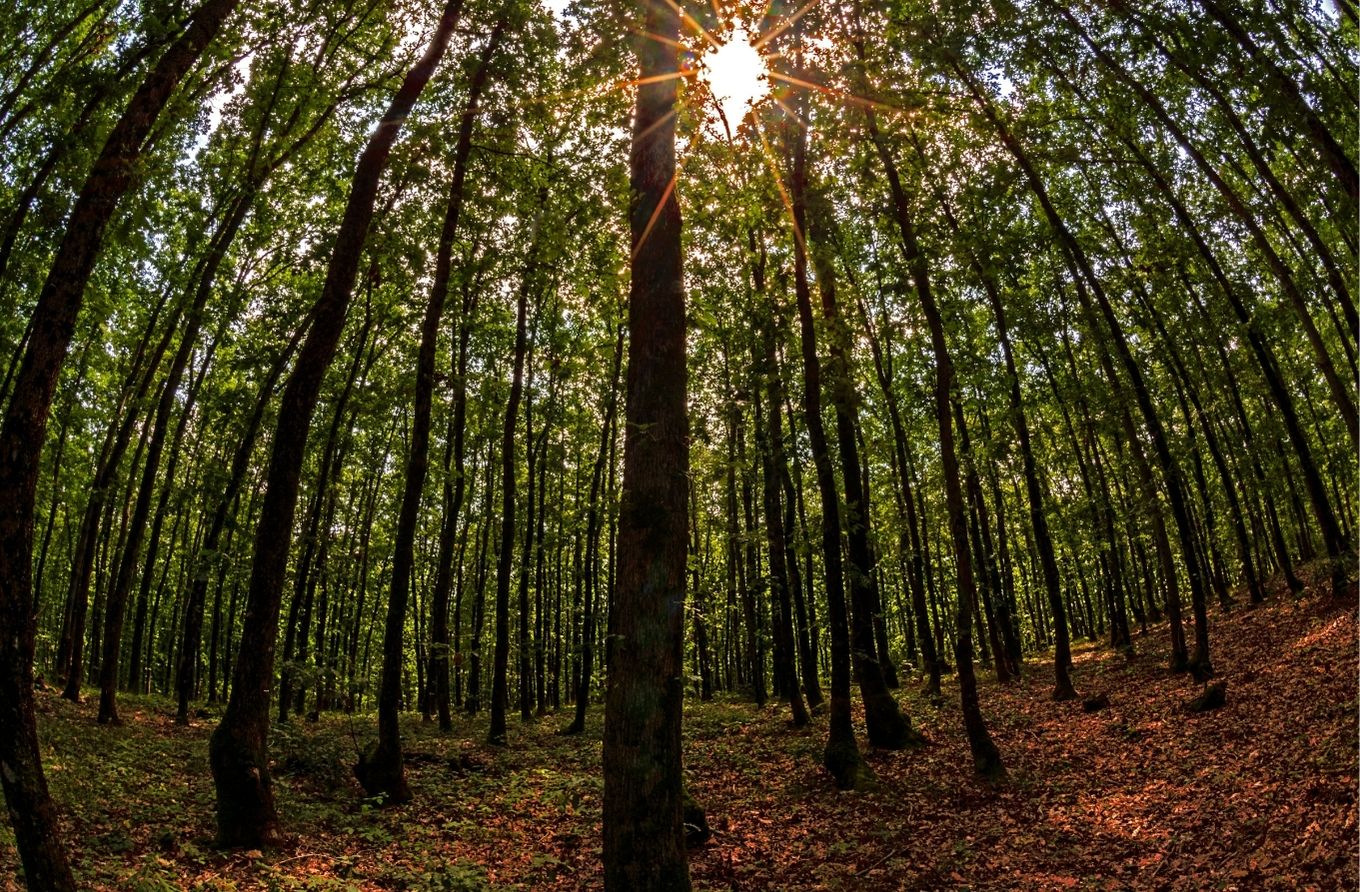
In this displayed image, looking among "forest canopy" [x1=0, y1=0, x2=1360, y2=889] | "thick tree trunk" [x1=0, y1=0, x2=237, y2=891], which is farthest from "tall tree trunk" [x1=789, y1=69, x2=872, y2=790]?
"thick tree trunk" [x1=0, y1=0, x2=237, y2=891]


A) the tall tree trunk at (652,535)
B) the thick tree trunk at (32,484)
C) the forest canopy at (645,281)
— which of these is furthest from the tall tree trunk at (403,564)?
Answer: the thick tree trunk at (32,484)

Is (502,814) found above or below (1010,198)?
below

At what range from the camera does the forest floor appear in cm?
728

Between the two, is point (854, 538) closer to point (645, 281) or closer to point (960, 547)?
point (960, 547)

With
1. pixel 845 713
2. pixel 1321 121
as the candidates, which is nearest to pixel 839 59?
pixel 1321 121

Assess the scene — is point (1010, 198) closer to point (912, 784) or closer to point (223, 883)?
point (912, 784)

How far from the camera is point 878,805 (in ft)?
35.8

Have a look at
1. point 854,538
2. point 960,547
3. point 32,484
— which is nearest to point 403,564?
point 32,484

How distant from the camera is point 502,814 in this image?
1166 cm

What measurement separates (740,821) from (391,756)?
5909 mm

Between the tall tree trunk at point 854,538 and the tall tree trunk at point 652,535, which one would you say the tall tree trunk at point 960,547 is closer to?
the tall tree trunk at point 854,538

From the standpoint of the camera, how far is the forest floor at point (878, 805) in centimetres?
728

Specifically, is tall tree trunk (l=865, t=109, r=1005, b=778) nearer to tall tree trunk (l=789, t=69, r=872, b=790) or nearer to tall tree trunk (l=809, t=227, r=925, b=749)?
tall tree trunk (l=809, t=227, r=925, b=749)

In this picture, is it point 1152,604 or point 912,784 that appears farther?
point 1152,604
